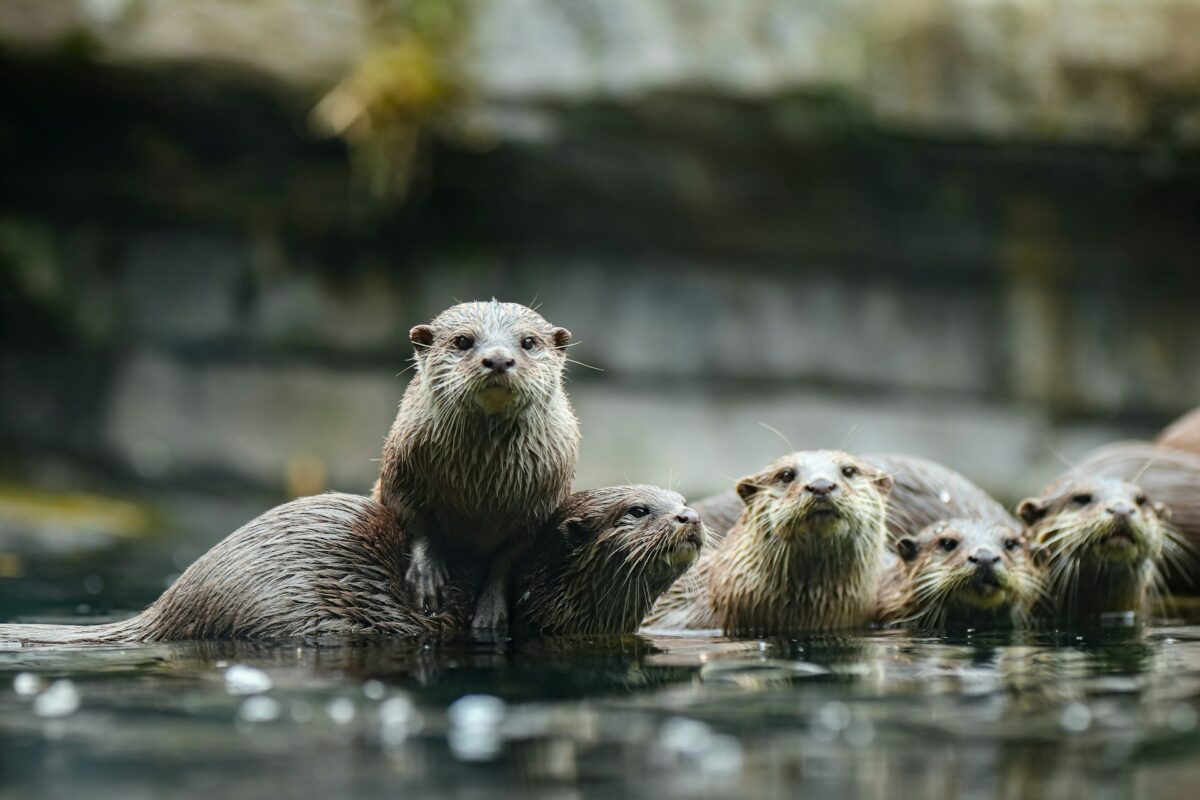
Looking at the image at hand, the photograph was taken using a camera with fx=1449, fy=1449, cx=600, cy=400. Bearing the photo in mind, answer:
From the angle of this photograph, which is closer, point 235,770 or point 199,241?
point 235,770

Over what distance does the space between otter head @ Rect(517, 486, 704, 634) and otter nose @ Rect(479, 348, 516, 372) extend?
641 millimetres

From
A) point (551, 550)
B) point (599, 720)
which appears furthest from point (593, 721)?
point (551, 550)


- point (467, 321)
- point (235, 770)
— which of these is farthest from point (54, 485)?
point (235, 770)

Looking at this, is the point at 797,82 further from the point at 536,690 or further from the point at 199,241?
the point at 536,690

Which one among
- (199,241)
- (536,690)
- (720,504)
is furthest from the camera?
(199,241)

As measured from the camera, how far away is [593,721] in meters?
2.76

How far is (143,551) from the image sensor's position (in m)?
7.67

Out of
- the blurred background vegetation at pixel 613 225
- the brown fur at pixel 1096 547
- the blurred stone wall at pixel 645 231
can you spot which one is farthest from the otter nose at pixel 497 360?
the blurred stone wall at pixel 645 231

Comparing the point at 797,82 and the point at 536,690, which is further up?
the point at 797,82

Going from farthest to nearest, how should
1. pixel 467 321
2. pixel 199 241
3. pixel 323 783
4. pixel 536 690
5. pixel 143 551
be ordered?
pixel 199 241, pixel 143 551, pixel 467 321, pixel 536 690, pixel 323 783

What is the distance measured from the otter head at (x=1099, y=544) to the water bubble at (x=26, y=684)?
3.29 metres

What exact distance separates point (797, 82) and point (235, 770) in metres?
7.82

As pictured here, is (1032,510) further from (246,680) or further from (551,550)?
(246,680)

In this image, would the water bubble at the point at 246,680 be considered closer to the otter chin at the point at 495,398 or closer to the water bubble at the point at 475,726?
the water bubble at the point at 475,726
